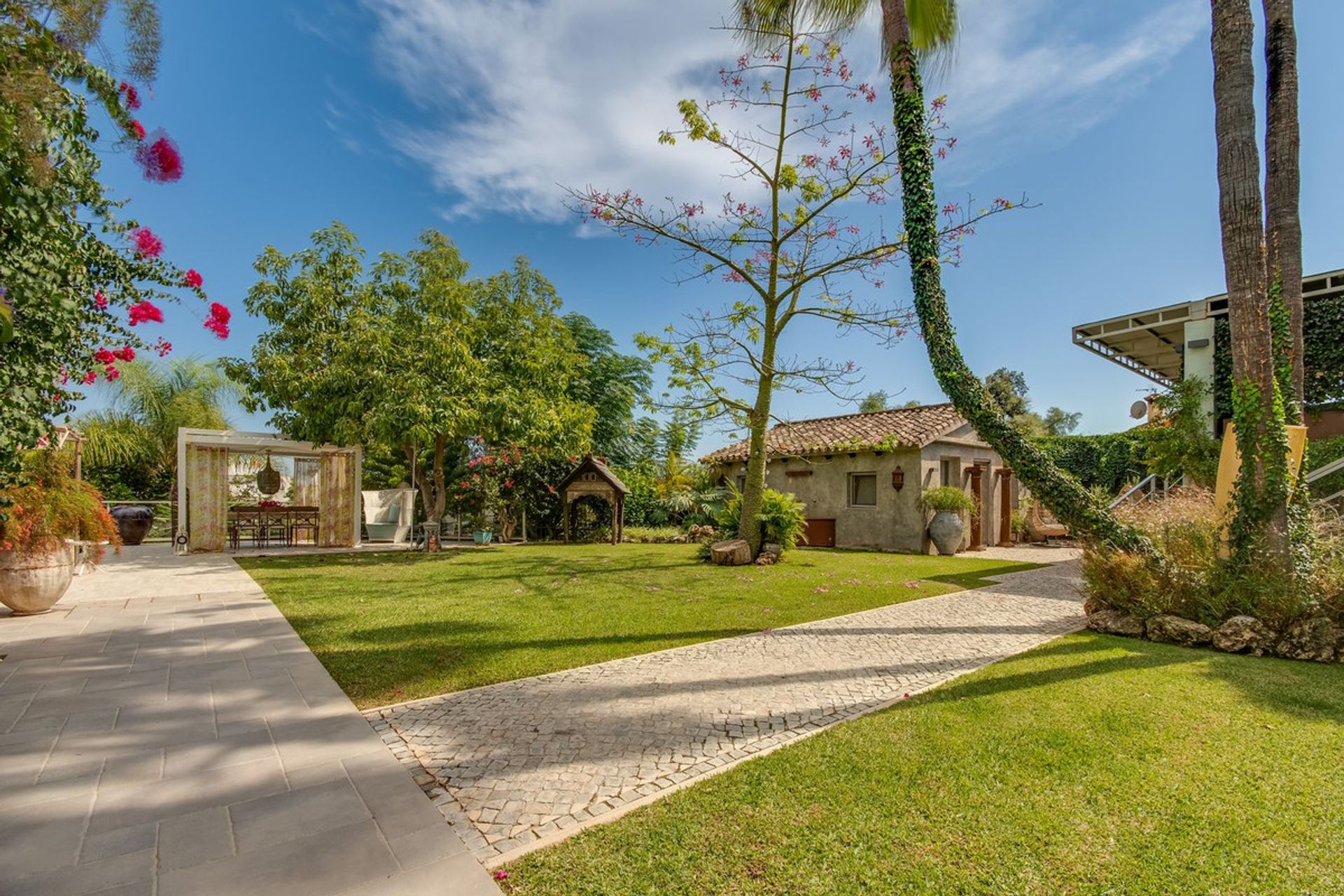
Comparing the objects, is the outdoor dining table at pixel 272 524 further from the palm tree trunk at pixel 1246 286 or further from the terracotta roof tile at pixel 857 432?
the palm tree trunk at pixel 1246 286

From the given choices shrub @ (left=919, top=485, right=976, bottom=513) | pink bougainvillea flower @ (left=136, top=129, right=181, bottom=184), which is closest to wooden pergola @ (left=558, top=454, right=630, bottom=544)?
shrub @ (left=919, top=485, right=976, bottom=513)

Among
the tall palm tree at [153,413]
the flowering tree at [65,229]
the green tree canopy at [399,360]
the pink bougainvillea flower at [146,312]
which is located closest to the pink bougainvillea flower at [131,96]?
the flowering tree at [65,229]

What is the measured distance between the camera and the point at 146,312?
5.21 metres

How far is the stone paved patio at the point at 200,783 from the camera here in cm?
214

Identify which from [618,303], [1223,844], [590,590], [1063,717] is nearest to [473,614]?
[590,590]

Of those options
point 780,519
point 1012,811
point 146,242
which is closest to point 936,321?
point 1012,811

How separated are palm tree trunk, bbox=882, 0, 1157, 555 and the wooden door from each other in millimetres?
9184

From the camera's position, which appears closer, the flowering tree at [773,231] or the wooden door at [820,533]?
the flowering tree at [773,231]

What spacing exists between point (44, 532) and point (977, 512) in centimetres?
1715

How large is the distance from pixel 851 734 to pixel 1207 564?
194 inches

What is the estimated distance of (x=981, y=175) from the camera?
9820 millimetres

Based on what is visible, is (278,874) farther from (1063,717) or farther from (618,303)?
(618,303)

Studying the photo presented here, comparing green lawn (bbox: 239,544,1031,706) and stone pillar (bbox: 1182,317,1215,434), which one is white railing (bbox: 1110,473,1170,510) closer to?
stone pillar (bbox: 1182,317,1215,434)

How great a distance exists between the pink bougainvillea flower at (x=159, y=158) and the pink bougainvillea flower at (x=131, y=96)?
0.49 metres
